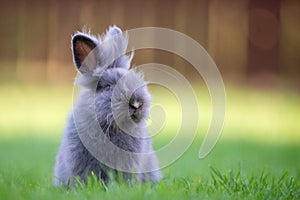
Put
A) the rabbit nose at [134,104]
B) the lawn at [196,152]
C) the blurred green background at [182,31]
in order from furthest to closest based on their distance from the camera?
the blurred green background at [182,31] → the rabbit nose at [134,104] → the lawn at [196,152]

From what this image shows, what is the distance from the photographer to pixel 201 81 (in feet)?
45.6

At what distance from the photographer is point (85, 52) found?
405 cm

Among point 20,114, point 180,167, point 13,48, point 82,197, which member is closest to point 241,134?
point 180,167

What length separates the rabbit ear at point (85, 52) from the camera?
4031 millimetres

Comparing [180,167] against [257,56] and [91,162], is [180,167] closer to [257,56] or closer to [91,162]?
[91,162]

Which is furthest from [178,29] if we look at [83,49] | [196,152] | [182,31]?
[83,49]

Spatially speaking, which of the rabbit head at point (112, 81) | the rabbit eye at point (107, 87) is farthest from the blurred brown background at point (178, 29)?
the rabbit eye at point (107, 87)

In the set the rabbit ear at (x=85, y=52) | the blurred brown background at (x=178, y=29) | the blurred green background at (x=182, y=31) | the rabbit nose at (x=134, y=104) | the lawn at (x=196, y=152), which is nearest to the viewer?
the lawn at (x=196, y=152)

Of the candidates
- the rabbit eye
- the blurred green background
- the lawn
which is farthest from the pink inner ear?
the blurred green background

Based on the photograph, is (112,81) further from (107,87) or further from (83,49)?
(83,49)

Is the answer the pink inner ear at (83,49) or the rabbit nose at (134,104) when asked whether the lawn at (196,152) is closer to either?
the rabbit nose at (134,104)

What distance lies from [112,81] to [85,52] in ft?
1.11

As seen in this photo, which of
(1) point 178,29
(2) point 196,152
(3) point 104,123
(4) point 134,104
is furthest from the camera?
(1) point 178,29

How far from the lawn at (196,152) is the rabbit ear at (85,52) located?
2.90 feet
